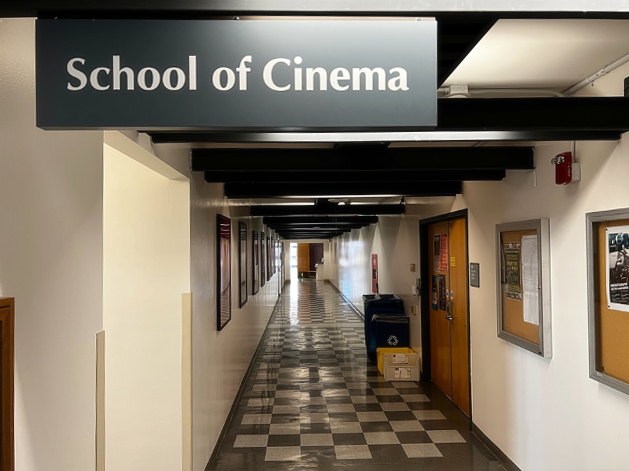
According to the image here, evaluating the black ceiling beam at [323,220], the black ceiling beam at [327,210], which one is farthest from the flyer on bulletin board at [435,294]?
the black ceiling beam at [323,220]

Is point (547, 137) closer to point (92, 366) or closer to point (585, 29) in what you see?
point (585, 29)

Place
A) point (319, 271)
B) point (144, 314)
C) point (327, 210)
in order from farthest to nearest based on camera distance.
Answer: point (319, 271)
point (327, 210)
point (144, 314)

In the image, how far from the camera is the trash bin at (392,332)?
7.33 meters

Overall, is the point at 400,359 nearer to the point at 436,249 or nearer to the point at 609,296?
the point at 436,249

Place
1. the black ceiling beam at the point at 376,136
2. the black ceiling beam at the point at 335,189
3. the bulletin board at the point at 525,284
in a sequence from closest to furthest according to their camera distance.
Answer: the black ceiling beam at the point at 376,136
the bulletin board at the point at 525,284
the black ceiling beam at the point at 335,189

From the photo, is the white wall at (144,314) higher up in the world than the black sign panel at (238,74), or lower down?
lower down

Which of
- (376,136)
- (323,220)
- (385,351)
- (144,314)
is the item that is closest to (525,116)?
(376,136)

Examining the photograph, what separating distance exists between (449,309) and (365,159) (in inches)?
116

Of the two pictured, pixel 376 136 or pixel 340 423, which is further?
pixel 340 423

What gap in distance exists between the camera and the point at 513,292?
371cm

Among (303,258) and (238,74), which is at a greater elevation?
(238,74)

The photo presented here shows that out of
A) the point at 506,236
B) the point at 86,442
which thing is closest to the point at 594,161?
the point at 506,236

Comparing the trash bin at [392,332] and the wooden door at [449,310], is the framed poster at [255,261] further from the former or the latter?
the wooden door at [449,310]

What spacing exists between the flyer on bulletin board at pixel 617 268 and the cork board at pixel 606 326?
27 millimetres
